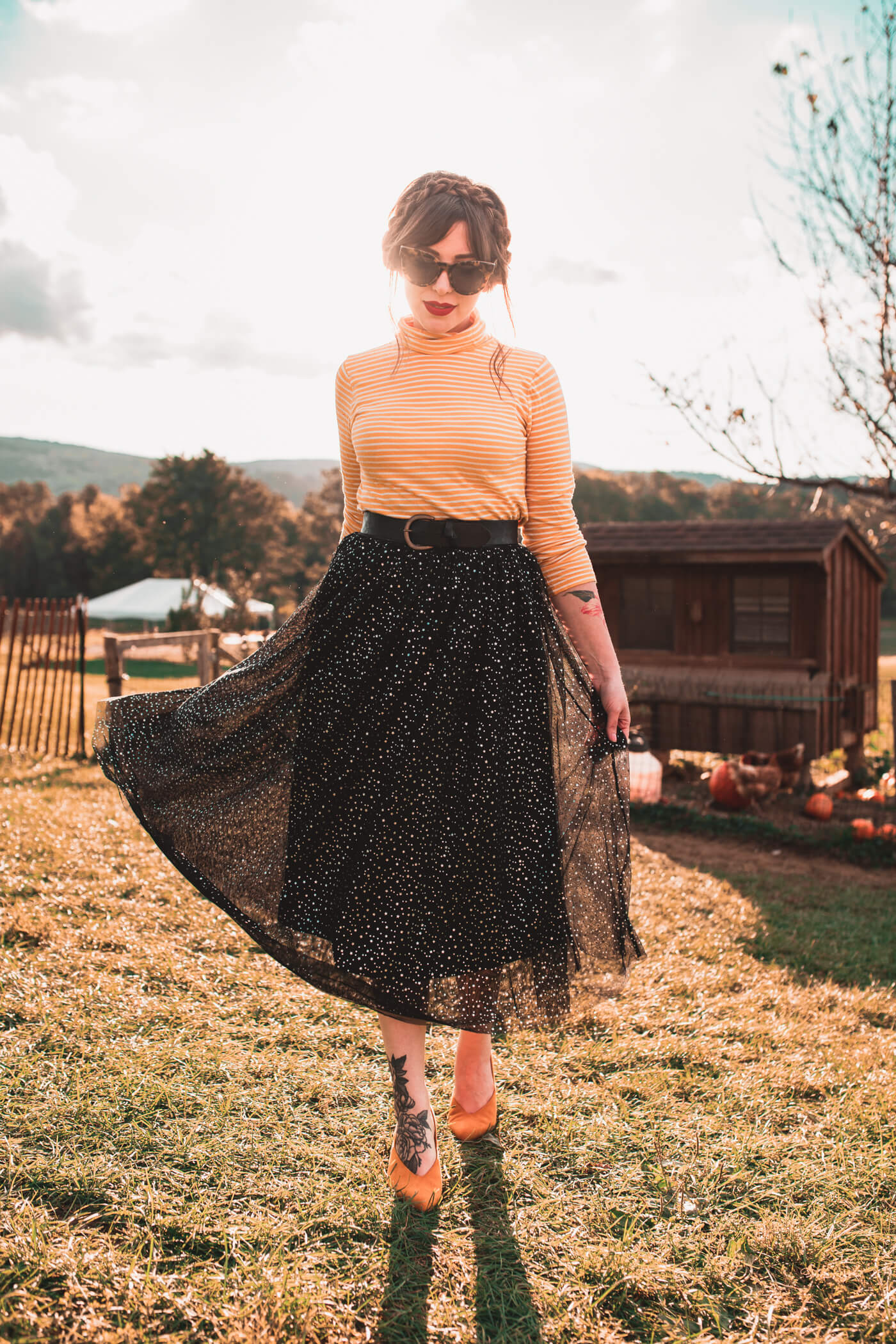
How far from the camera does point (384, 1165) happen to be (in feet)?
7.33

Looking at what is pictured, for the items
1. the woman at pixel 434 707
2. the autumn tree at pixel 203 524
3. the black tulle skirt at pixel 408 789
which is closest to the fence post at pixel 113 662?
the black tulle skirt at pixel 408 789

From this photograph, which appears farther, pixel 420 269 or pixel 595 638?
pixel 595 638

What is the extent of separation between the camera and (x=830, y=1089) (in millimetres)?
2787

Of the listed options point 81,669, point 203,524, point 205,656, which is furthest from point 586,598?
point 203,524

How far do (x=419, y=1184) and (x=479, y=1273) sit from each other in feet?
0.86

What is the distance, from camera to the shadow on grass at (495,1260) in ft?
5.74

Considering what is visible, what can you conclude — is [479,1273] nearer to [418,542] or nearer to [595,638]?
[595,638]

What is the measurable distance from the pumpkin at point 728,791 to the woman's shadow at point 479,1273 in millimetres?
7118

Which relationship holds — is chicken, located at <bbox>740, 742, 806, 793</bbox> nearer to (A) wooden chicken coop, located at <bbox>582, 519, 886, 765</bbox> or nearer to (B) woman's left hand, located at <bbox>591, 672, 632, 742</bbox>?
(A) wooden chicken coop, located at <bbox>582, 519, 886, 765</bbox>

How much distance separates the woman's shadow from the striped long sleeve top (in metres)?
1.46

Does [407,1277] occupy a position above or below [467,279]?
below

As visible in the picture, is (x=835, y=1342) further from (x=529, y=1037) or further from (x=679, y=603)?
(x=679, y=603)

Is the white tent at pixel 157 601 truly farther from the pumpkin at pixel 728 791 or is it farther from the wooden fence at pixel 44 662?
the pumpkin at pixel 728 791

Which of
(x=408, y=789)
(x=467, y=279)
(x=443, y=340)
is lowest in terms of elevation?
(x=408, y=789)
